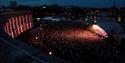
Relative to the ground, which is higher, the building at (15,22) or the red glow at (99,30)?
the building at (15,22)

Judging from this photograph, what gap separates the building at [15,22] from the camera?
30478 mm

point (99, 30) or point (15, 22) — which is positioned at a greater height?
point (15, 22)

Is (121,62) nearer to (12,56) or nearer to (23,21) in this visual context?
(12,56)

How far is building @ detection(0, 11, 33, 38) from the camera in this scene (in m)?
30.5

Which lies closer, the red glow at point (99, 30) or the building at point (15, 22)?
the building at point (15, 22)

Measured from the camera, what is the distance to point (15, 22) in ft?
Answer: 117

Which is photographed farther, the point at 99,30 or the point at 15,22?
the point at 99,30

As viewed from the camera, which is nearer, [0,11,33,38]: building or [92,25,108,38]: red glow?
[0,11,33,38]: building

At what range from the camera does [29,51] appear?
9.49 meters

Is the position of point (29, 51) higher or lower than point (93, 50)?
higher

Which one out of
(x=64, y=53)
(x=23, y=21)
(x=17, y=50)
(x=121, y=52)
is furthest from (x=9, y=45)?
(x=23, y=21)

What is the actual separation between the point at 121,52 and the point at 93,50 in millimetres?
2888

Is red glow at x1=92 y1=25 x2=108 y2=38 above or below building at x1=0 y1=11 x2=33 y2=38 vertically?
below

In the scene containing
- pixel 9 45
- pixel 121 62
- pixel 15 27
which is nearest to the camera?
pixel 9 45
